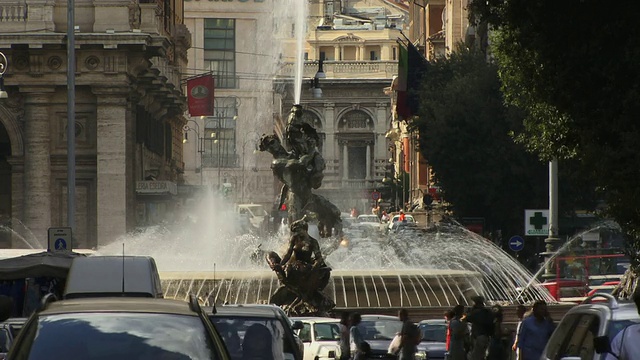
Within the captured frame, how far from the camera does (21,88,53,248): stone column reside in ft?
161

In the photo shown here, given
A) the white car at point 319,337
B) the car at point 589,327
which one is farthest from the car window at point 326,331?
the car at point 589,327

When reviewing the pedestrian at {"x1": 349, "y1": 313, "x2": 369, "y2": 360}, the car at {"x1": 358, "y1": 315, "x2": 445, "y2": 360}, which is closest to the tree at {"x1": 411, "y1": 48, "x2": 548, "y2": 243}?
the car at {"x1": 358, "y1": 315, "x2": 445, "y2": 360}

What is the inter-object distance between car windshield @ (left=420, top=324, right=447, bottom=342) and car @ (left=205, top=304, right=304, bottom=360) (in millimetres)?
10646

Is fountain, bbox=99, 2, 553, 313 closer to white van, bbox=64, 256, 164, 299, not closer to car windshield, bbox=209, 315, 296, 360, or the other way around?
white van, bbox=64, 256, 164, 299

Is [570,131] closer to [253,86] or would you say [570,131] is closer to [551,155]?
[551,155]

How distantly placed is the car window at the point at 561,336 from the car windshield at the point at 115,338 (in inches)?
152

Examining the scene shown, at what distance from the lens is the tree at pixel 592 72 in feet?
56.7

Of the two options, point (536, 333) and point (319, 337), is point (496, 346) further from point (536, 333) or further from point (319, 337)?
point (319, 337)

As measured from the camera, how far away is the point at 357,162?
177 meters

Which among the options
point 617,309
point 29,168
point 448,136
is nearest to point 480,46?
point 448,136

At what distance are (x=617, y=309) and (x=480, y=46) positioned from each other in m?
61.7

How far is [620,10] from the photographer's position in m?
17.4

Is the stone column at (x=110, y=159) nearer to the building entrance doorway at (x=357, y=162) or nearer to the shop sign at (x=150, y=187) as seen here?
the shop sign at (x=150, y=187)

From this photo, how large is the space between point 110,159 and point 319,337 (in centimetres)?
2615
